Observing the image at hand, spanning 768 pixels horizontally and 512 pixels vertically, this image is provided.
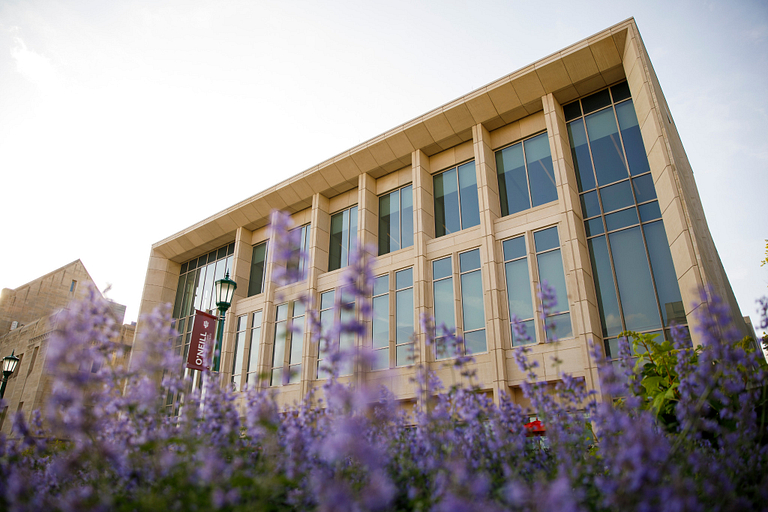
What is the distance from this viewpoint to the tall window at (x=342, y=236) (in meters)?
20.8

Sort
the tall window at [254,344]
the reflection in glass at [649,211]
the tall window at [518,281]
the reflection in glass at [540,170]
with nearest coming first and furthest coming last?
the reflection in glass at [649,211]
the tall window at [518,281]
the reflection in glass at [540,170]
the tall window at [254,344]

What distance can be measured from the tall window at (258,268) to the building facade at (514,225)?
0.61m

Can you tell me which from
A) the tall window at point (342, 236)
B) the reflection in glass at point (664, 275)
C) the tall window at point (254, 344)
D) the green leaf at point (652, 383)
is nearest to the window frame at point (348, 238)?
the tall window at point (342, 236)

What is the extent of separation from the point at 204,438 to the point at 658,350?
27.4 feet

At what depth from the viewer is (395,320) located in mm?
17594

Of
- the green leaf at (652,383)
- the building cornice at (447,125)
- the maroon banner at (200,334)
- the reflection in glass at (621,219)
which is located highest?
the building cornice at (447,125)

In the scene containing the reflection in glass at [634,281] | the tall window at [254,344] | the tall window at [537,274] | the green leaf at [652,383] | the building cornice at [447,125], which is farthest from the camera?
the tall window at [254,344]

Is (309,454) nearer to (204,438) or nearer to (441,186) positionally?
(204,438)

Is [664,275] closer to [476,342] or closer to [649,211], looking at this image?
[649,211]

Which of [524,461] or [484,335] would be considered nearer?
[524,461]

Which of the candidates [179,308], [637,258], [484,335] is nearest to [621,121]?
[637,258]

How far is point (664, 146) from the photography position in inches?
518

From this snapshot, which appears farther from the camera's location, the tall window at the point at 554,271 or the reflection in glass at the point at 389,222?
the reflection in glass at the point at 389,222

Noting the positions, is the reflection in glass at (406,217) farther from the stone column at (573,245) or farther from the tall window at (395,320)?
the stone column at (573,245)
